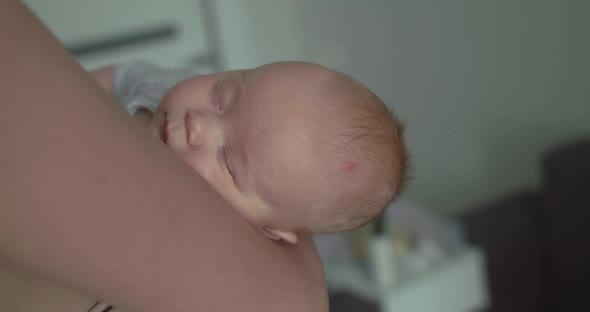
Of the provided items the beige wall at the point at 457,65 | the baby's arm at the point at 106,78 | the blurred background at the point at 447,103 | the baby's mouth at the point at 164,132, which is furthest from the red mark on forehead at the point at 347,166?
the beige wall at the point at 457,65

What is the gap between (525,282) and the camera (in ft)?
8.57

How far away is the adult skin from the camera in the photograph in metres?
0.45

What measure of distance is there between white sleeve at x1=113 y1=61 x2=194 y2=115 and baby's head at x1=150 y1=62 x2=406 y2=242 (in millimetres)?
39

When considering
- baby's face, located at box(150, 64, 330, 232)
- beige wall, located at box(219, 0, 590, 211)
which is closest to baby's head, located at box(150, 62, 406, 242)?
baby's face, located at box(150, 64, 330, 232)

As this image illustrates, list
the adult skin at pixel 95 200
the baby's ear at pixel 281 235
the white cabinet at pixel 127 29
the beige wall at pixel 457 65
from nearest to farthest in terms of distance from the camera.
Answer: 1. the adult skin at pixel 95 200
2. the baby's ear at pixel 281 235
3. the white cabinet at pixel 127 29
4. the beige wall at pixel 457 65

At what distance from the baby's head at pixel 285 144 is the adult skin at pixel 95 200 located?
25 cm

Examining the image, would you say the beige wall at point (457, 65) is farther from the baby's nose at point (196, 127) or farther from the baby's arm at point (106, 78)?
the baby's nose at point (196, 127)

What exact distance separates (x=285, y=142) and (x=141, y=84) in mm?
247

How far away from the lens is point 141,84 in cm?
96

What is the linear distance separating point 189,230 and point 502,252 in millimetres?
2135

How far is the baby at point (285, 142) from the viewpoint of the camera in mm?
852

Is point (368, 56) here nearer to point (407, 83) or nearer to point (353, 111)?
point (407, 83)

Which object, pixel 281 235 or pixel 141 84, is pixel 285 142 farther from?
pixel 141 84

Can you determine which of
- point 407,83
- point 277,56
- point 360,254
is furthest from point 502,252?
point 277,56
